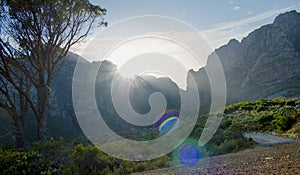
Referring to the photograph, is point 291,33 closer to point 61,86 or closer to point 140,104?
point 140,104

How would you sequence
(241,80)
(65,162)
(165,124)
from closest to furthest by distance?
(65,162)
(165,124)
(241,80)

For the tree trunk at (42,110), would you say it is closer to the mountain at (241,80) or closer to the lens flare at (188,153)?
the lens flare at (188,153)

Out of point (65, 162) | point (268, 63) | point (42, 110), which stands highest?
point (268, 63)

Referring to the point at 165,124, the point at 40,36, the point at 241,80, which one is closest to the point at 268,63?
the point at 241,80

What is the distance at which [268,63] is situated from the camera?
376ft

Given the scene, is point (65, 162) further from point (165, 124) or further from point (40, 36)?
point (165, 124)

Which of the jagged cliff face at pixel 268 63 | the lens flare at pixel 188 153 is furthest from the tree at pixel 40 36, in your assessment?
the jagged cliff face at pixel 268 63

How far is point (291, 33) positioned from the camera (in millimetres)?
126000

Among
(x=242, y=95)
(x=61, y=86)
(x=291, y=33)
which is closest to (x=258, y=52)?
(x=291, y=33)

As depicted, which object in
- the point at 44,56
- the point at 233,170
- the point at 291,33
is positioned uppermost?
the point at 291,33

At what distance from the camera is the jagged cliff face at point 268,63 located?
10439 cm

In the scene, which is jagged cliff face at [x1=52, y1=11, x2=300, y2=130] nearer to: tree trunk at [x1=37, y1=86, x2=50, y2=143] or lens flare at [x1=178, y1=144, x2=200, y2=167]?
tree trunk at [x1=37, y1=86, x2=50, y2=143]

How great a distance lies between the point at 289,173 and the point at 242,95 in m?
114

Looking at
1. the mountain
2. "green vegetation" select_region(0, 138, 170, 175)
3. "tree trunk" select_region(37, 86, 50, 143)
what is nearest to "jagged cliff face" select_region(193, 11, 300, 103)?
the mountain
